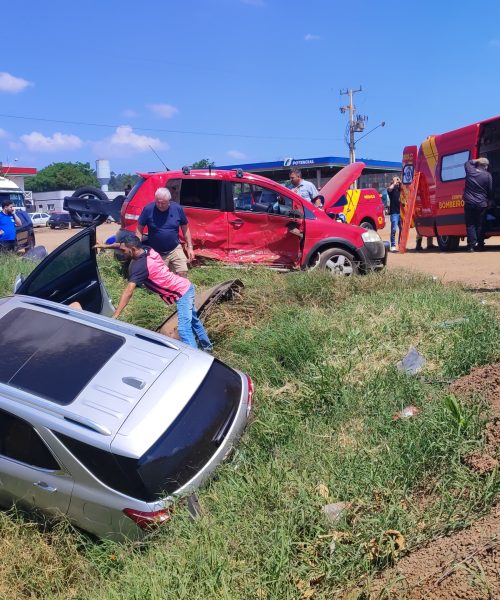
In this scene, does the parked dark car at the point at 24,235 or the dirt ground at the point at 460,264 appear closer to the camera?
the dirt ground at the point at 460,264

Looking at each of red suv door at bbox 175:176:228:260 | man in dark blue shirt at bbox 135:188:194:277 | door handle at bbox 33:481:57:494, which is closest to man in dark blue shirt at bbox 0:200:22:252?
red suv door at bbox 175:176:228:260

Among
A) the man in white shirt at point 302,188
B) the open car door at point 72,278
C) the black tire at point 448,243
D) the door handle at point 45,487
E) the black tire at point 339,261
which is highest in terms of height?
the man in white shirt at point 302,188

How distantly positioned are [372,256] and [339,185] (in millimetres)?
4490

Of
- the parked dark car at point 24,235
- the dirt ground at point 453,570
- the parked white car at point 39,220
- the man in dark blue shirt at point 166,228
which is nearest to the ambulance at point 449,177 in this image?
the man in dark blue shirt at point 166,228

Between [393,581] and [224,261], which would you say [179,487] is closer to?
[393,581]

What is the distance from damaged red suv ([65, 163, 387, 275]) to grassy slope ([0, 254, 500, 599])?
3.69 metres

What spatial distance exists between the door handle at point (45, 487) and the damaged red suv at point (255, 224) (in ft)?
20.9

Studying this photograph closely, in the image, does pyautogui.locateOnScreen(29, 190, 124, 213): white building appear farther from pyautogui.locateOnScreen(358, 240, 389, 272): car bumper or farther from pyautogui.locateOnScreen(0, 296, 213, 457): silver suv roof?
pyautogui.locateOnScreen(0, 296, 213, 457): silver suv roof

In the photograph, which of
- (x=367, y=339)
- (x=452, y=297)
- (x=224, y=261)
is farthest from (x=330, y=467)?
(x=224, y=261)

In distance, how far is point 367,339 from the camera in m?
6.15

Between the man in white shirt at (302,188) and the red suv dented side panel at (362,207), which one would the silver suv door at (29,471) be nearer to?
the man in white shirt at (302,188)

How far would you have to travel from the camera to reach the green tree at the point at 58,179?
91125mm

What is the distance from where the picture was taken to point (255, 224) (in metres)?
9.94

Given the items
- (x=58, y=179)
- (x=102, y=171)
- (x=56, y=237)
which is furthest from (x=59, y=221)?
(x=58, y=179)
